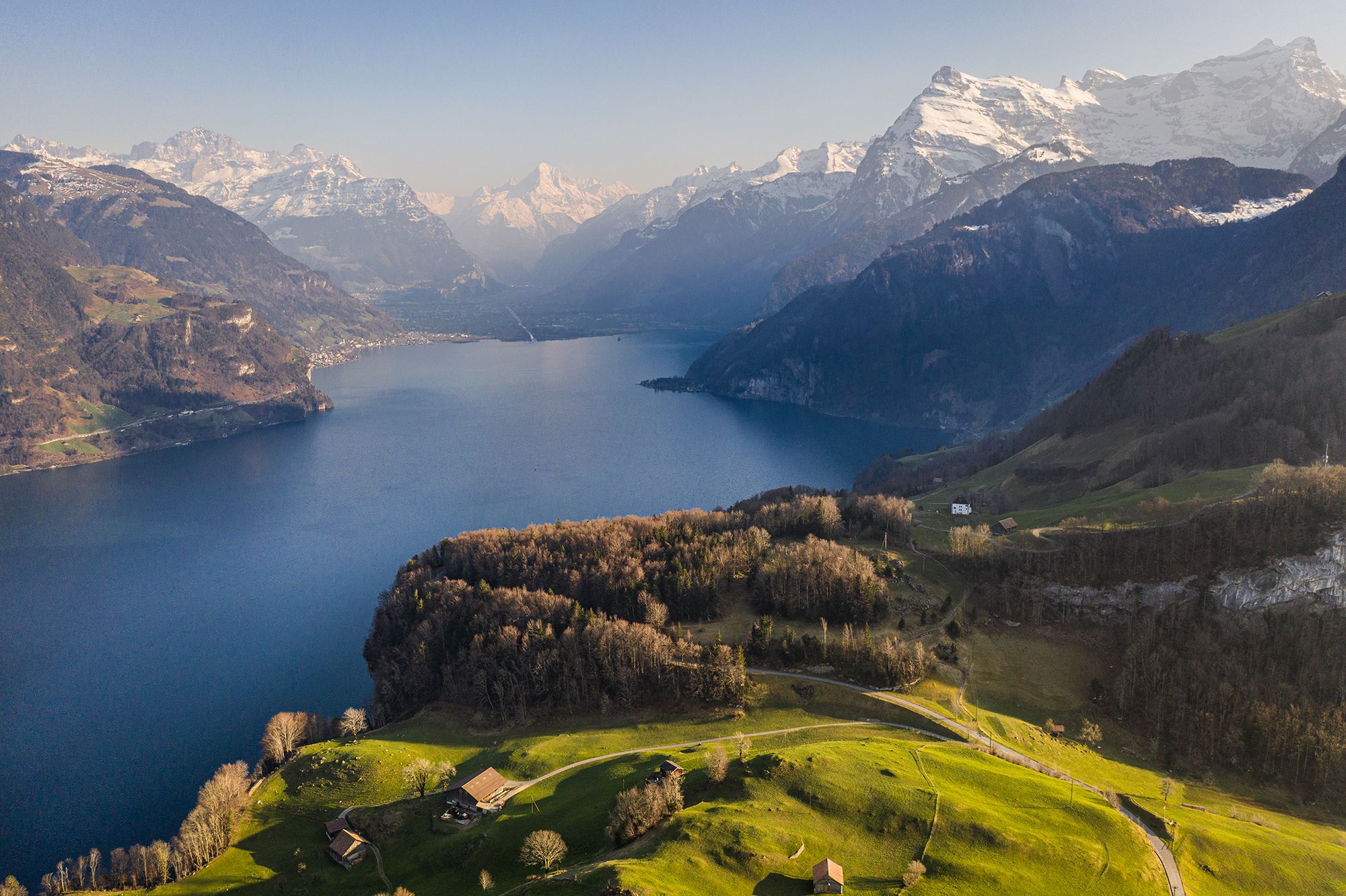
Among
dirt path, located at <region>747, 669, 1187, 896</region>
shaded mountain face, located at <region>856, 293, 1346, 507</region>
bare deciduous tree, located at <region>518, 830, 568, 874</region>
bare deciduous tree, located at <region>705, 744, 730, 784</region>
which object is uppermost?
shaded mountain face, located at <region>856, 293, 1346, 507</region>

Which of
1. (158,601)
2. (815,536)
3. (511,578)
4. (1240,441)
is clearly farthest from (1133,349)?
(158,601)

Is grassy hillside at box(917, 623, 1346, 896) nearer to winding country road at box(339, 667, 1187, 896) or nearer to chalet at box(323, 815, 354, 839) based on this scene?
winding country road at box(339, 667, 1187, 896)

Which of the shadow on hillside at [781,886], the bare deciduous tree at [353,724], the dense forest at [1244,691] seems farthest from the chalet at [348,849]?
the dense forest at [1244,691]

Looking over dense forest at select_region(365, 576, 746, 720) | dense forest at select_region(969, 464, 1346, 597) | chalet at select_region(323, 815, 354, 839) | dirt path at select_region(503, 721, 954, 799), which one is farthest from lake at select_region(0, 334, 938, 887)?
dense forest at select_region(969, 464, 1346, 597)

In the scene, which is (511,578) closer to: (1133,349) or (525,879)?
(525,879)

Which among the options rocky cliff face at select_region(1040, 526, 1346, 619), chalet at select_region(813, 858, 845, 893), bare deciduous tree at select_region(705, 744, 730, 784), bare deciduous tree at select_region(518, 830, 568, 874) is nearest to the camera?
chalet at select_region(813, 858, 845, 893)

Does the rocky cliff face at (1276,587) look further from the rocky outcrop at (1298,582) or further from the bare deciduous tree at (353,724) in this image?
the bare deciduous tree at (353,724)

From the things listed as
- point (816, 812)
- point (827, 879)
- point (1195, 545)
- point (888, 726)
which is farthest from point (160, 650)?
point (1195, 545)
